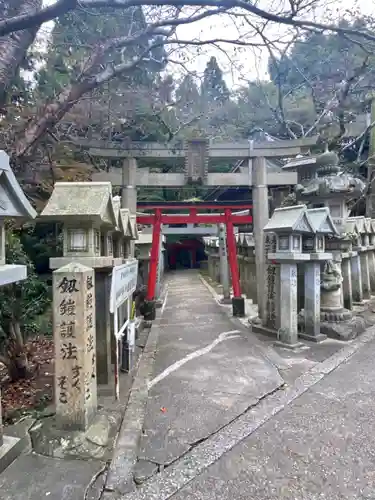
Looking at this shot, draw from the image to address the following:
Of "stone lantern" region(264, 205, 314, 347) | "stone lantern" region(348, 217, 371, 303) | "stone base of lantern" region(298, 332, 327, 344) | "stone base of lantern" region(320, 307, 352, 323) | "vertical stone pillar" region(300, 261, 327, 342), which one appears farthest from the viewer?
"stone lantern" region(348, 217, 371, 303)

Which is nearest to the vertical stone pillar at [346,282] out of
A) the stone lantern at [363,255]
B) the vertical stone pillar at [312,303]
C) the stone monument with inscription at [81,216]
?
the stone lantern at [363,255]

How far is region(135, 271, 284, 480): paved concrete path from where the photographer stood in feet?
11.8

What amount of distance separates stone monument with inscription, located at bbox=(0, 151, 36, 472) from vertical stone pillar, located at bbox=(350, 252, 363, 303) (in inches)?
412

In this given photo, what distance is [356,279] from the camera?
1107 cm

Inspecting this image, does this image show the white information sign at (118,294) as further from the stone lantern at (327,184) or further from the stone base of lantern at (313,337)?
the stone lantern at (327,184)

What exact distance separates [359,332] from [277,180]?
4427mm

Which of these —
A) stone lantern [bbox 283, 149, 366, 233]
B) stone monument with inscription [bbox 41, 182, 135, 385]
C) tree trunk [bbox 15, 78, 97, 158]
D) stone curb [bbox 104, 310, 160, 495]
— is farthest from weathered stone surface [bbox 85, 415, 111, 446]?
stone lantern [bbox 283, 149, 366, 233]

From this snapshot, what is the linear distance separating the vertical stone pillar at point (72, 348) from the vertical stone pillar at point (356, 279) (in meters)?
9.67

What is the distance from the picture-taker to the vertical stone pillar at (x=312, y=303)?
737 centimetres

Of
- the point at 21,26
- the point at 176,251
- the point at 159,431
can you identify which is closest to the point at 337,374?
the point at 159,431

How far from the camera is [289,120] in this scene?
22.7 meters

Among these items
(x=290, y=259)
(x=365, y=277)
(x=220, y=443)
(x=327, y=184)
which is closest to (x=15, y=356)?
(x=220, y=443)

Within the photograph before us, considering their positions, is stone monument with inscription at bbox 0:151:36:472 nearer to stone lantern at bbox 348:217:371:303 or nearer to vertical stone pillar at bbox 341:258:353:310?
vertical stone pillar at bbox 341:258:353:310

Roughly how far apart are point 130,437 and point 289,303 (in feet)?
14.4
